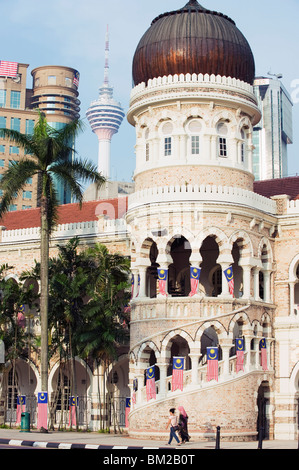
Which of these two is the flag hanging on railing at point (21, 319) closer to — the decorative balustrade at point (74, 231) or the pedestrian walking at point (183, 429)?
the decorative balustrade at point (74, 231)

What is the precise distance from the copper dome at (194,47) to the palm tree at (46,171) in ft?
16.6

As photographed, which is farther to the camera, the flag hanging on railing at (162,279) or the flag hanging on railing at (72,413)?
the flag hanging on railing at (72,413)

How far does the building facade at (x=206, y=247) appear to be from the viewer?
33.9 meters

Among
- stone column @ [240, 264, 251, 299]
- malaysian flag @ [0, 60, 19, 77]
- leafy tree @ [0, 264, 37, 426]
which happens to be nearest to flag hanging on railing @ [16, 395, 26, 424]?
leafy tree @ [0, 264, 37, 426]

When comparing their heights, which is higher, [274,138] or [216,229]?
[274,138]

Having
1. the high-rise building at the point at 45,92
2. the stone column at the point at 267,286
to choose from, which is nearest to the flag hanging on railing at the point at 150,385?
the stone column at the point at 267,286

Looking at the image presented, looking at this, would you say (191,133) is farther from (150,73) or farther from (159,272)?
(159,272)

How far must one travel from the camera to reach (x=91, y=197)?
191 ft

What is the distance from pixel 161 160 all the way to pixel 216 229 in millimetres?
4063

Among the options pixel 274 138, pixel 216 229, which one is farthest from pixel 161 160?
pixel 274 138

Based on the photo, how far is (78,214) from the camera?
47.2m

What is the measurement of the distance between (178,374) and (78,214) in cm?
1575

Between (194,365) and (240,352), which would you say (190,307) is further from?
(240,352)

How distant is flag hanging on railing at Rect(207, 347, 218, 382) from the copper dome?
38.4 ft
